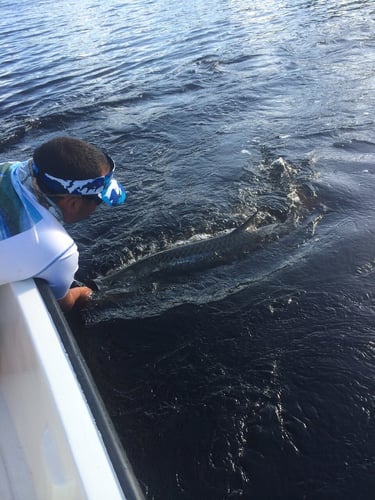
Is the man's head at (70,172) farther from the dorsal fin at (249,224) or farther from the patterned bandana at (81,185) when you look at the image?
the dorsal fin at (249,224)

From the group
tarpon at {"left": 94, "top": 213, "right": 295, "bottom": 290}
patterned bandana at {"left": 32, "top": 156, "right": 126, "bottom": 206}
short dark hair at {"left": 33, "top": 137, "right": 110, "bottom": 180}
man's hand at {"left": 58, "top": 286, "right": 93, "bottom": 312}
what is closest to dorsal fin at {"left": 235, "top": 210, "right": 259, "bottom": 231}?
tarpon at {"left": 94, "top": 213, "right": 295, "bottom": 290}

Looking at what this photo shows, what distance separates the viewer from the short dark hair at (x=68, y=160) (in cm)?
245

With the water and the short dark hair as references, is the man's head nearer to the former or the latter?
the short dark hair

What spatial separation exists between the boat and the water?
74cm

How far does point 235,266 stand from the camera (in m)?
4.46

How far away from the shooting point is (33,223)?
237 cm

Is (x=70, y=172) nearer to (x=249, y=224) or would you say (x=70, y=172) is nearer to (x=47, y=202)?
(x=47, y=202)

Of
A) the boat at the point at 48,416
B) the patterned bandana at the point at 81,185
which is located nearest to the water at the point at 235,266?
the boat at the point at 48,416

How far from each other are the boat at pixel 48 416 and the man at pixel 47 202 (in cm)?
17

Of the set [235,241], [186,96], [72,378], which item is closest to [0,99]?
[186,96]

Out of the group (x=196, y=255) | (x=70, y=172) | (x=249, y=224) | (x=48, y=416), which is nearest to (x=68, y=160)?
(x=70, y=172)

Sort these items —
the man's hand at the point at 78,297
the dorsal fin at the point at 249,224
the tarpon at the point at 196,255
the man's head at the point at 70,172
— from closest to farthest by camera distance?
the man's head at the point at 70,172
the man's hand at the point at 78,297
the tarpon at the point at 196,255
the dorsal fin at the point at 249,224

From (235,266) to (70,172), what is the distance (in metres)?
2.35

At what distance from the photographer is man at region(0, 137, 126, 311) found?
235 centimetres
